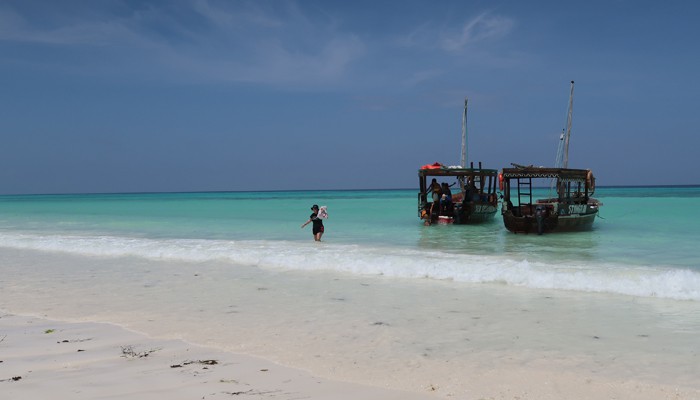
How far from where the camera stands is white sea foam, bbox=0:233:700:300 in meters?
8.59

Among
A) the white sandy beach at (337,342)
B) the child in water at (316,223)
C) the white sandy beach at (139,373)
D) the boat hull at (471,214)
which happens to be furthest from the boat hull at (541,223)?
the white sandy beach at (139,373)

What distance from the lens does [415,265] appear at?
35.1ft

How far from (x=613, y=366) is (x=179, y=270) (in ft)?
27.6

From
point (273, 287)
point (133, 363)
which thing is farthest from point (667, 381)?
point (273, 287)

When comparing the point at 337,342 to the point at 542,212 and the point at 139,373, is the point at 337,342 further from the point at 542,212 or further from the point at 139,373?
the point at 542,212

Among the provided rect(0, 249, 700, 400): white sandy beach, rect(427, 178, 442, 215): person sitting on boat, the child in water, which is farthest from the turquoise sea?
rect(427, 178, 442, 215): person sitting on boat

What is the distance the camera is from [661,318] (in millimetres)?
6648

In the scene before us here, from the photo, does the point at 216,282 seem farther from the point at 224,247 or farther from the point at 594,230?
the point at 594,230

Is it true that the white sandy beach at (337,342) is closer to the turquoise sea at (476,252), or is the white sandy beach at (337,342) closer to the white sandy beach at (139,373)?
the white sandy beach at (139,373)

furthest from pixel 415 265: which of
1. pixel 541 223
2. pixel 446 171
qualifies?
pixel 446 171

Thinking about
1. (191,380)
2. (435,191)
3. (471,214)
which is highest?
(435,191)

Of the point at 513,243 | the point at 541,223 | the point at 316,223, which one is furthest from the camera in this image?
the point at 541,223

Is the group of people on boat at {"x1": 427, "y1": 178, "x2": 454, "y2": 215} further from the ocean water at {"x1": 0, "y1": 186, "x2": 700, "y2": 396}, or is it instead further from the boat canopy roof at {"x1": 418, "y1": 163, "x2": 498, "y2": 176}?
the ocean water at {"x1": 0, "y1": 186, "x2": 700, "y2": 396}

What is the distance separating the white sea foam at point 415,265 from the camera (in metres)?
8.59
